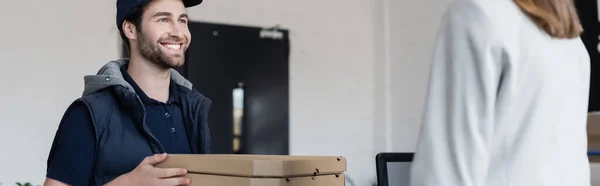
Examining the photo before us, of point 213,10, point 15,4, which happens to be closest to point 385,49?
point 213,10

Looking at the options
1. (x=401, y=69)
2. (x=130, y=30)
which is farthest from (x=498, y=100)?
(x=401, y=69)

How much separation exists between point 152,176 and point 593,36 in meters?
3.18

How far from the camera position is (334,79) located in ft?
16.1

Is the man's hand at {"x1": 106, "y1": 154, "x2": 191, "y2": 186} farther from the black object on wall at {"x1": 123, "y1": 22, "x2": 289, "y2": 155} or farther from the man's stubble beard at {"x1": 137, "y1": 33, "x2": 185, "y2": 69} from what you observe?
the black object on wall at {"x1": 123, "y1": 22, "x2": 289, "y2": 155}

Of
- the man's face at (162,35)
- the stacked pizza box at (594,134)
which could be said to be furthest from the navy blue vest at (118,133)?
the stacked pizza box at (594,134)

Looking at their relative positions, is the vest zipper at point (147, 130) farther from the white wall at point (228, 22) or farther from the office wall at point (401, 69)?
the office wall at point (401, 69)

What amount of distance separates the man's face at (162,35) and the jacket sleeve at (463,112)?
0.70 meters

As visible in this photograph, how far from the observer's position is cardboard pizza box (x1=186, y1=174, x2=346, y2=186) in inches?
39.6

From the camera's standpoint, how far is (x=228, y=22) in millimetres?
4414

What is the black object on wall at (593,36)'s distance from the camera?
367cm

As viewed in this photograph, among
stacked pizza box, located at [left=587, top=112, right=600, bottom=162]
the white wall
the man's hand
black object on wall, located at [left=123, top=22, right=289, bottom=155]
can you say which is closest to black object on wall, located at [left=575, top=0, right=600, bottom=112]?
the white wall

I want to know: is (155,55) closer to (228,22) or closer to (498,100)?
(498,100)

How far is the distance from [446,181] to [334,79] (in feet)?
13.6

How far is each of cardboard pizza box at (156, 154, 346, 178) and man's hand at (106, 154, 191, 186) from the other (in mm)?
14
